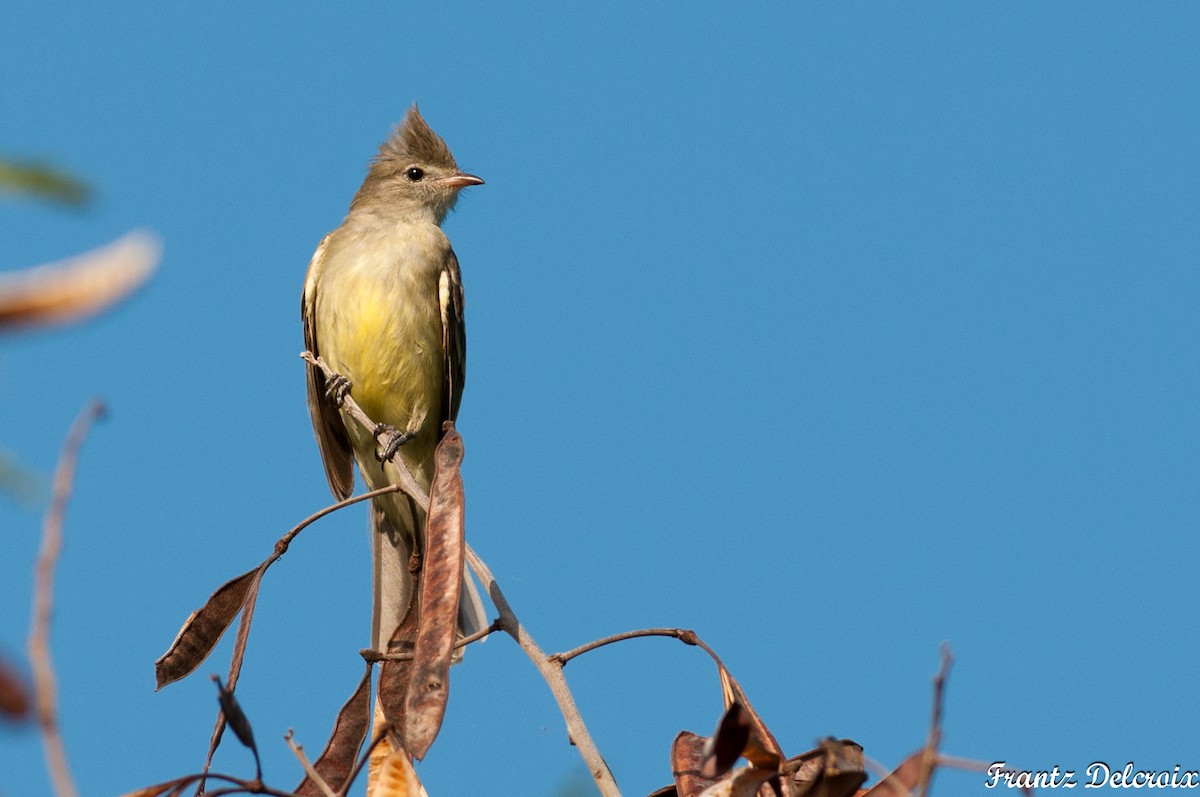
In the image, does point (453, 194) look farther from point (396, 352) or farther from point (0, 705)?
point (0, 705)

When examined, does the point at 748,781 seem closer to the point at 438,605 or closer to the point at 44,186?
the point at 438,605

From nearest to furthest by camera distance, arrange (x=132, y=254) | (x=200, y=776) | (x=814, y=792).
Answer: (x=132, y=254) → (x=200, y=776) → (x=814, y=792)

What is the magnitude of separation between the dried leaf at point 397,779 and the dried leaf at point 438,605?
0.04 m

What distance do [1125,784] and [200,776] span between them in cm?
177

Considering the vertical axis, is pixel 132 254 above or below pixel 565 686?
above

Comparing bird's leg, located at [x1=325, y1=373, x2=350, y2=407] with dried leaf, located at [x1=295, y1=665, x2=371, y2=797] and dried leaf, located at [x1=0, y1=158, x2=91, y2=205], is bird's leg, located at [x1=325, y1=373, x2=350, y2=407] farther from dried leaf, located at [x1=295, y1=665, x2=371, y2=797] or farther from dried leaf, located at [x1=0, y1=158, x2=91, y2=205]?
dried leaf, located at [x1=0, y1=158, x2=91, y2=205]

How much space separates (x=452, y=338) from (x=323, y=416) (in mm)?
833

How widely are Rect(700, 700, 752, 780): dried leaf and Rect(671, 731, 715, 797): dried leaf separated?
0.50 m

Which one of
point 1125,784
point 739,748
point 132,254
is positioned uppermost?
point 132,254

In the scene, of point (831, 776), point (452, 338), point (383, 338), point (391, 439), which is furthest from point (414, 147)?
point (831, 776)

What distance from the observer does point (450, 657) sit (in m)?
3.04

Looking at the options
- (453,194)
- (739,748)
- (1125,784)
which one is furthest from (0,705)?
(453,194)

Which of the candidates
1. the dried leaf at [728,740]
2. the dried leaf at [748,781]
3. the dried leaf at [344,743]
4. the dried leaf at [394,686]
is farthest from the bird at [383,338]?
the dried leaf at [728,740]

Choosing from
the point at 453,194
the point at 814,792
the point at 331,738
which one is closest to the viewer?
the point at 814,792
